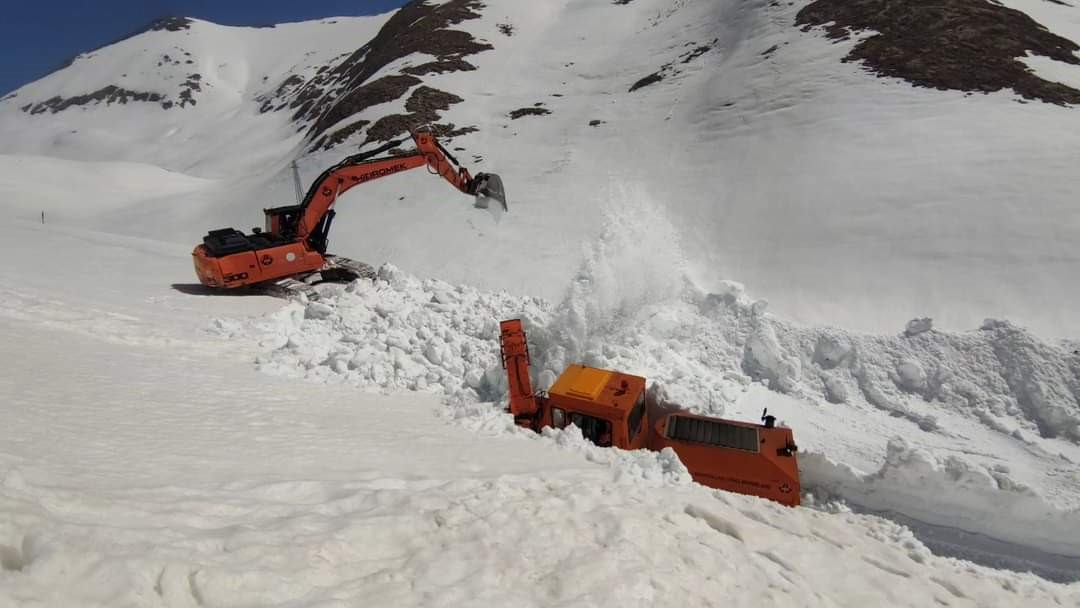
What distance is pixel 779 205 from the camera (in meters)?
16.7

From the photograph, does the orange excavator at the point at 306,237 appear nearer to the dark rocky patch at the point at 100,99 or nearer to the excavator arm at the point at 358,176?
the excavator arm at the point at 358,176

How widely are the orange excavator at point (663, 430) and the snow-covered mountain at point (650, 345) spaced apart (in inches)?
16.2

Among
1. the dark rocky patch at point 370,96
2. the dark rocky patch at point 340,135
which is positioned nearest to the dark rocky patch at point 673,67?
the dark rocky patch at point 370,96

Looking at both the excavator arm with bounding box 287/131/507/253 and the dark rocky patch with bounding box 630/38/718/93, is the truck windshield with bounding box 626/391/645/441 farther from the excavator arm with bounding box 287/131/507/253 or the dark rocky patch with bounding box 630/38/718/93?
the dark rocky patch with bounding box 630/38/718/93

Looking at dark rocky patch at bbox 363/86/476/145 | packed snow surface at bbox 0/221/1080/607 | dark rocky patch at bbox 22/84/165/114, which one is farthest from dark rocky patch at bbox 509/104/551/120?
dark rocky patch at bbox 22/84/165/114

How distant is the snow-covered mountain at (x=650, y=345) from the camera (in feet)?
12.9

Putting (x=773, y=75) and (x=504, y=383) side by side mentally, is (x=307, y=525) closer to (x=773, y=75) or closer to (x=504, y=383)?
(x=504, y=383)

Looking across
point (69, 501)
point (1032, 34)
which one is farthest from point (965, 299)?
point (1032, 34)

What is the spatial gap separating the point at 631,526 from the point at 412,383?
4.66 m

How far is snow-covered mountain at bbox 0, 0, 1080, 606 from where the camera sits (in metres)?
3.93

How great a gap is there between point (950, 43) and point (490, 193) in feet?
70.6

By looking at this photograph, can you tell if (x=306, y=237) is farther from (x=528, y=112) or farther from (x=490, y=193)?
(x=528, y=112)

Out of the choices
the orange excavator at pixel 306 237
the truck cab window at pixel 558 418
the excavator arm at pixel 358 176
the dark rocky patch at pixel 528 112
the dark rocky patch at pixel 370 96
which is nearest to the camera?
the truck cab window at pixel 558 418

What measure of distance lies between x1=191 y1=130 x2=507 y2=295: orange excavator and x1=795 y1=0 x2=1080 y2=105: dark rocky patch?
17.5 metres
